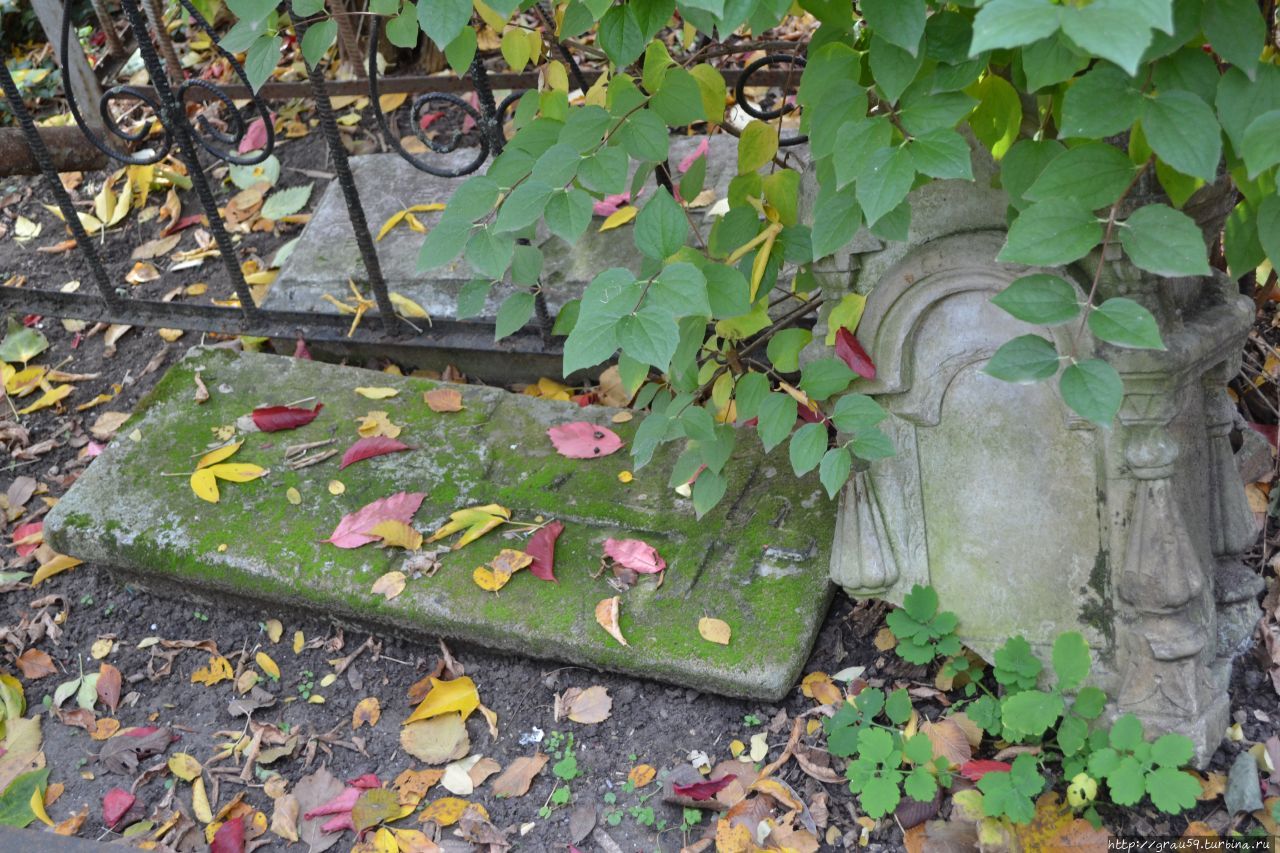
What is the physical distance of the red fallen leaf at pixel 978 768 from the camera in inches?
83.5

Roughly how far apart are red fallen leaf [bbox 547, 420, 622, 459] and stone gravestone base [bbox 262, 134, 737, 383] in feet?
0.95

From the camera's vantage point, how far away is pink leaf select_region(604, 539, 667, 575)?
8.33 feet

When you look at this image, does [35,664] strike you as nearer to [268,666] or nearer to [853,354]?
[268,666]

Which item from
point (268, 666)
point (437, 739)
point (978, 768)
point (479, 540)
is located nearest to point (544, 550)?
point (479, 540)

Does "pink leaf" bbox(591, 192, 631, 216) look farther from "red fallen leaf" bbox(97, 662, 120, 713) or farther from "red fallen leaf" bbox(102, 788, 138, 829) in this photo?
"red fallen leaf" bbox(102, 788, 138, 829)

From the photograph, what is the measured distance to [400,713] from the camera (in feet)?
8.30

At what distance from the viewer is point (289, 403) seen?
3.05 m

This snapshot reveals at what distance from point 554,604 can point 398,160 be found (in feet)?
6.33

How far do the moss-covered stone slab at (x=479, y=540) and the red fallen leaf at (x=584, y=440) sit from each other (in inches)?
0.9

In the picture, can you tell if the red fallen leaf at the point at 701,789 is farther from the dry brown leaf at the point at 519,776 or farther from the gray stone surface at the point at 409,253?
the gray stone surface at the point at 409,253

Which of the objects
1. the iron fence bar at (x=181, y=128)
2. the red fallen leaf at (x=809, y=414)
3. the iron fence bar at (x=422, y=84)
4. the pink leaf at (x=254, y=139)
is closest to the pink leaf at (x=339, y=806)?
the red fallen leaf at (x=809, y=414)

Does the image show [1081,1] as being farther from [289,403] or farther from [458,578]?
[289,403]

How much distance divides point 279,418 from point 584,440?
777mm

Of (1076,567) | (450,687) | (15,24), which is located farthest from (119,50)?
(1076,567)
